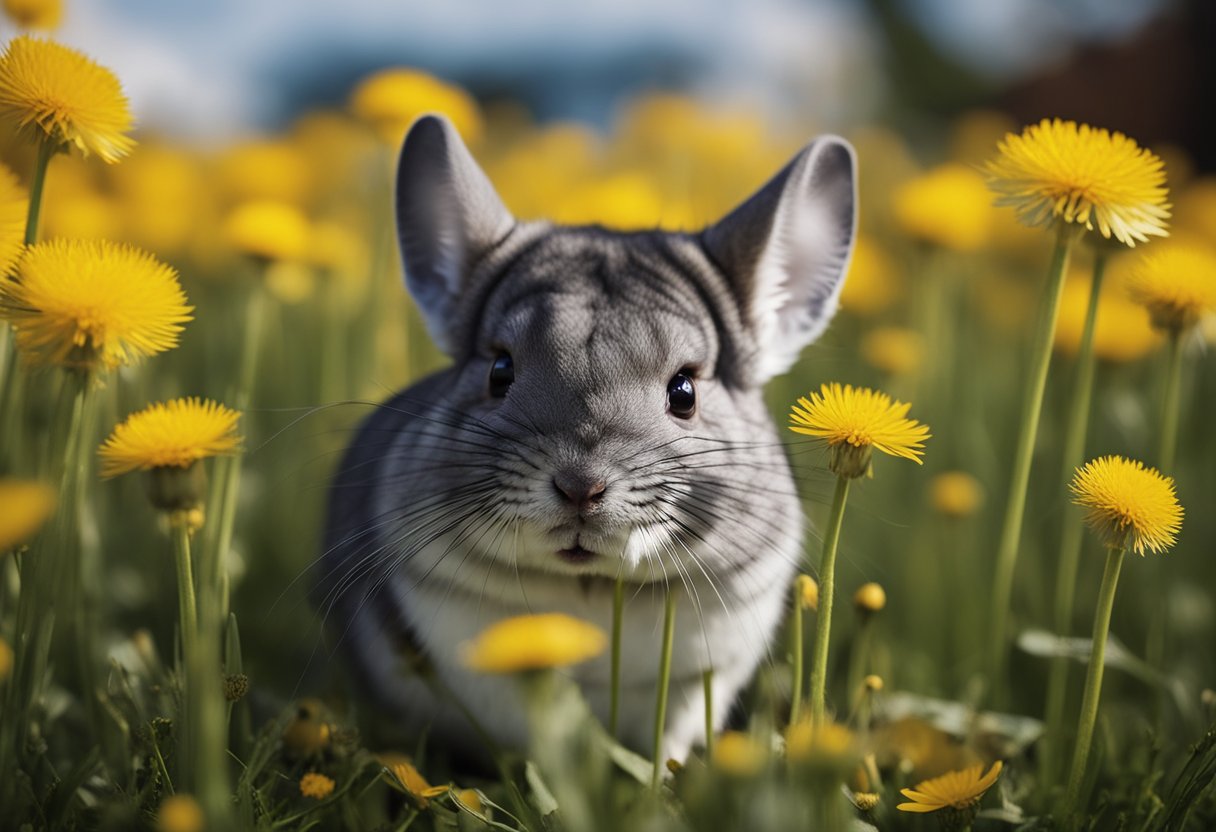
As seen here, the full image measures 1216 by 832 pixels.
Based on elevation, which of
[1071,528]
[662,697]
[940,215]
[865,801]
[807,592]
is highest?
[940,215]

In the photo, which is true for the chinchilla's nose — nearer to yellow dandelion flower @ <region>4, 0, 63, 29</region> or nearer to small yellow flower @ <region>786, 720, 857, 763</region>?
small yellow flower @ <region>786, 720, 857, 763</region>

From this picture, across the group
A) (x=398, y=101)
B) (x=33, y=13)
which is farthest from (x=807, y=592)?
(x=33, y=13)

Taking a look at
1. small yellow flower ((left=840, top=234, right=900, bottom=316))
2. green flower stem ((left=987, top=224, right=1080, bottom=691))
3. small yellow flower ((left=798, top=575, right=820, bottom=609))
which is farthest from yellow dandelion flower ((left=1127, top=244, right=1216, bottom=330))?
small yellow flower ((left=840, top=234, right=900, bottom=316))

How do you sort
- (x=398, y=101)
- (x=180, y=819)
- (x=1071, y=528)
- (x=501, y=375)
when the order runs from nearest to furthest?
(x=180, y=819) < (x=501, y=375) < (x=1071, y=528) < (x=398, y=101)

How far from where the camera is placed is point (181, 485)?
216 centimetres

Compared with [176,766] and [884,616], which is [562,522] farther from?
[884,616]

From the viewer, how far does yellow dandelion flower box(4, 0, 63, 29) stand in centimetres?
300

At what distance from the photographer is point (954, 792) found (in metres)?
2.31

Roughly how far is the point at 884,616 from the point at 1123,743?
0.98 meters

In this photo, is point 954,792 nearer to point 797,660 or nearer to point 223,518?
point 797,660

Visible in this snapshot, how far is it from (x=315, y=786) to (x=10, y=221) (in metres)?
1.46

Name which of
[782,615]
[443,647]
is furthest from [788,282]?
[443,647]

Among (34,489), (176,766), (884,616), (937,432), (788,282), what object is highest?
→ (788,282)

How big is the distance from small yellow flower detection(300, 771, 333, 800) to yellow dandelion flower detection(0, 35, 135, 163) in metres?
1.48
